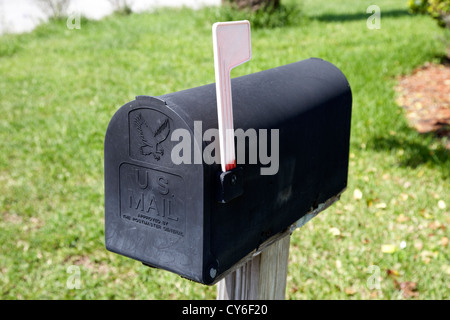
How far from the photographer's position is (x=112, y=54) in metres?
7.23

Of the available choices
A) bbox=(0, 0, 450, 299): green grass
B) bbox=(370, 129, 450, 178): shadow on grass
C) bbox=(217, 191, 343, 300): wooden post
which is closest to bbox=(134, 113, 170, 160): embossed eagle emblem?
bbox=(217, 191, 343, 300): wooden post

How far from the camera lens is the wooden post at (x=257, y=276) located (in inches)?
69.7

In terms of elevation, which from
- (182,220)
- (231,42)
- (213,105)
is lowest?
(182,220)

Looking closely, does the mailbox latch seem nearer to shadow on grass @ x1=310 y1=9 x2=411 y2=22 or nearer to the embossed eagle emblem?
the embossed eagle emblem

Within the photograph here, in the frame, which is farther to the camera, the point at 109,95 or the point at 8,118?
the point at 109,95

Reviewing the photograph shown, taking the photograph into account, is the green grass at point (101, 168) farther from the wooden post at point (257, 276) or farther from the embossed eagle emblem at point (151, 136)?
the embossed eagle emblem at point (151, 136)

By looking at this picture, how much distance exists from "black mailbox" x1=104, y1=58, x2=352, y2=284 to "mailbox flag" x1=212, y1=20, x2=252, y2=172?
0.03m

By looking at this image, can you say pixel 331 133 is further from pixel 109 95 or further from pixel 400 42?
pixel 400 42

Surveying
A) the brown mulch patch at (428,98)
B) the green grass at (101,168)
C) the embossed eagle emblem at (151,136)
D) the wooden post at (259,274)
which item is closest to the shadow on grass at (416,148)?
the green grass at (101,168)

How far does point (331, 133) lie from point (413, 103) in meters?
4.02

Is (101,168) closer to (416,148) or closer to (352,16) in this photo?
(416,148)

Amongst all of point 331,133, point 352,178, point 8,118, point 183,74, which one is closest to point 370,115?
point 352,178

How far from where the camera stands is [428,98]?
545cm

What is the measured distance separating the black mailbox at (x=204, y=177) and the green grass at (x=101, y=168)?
4.72 feet
